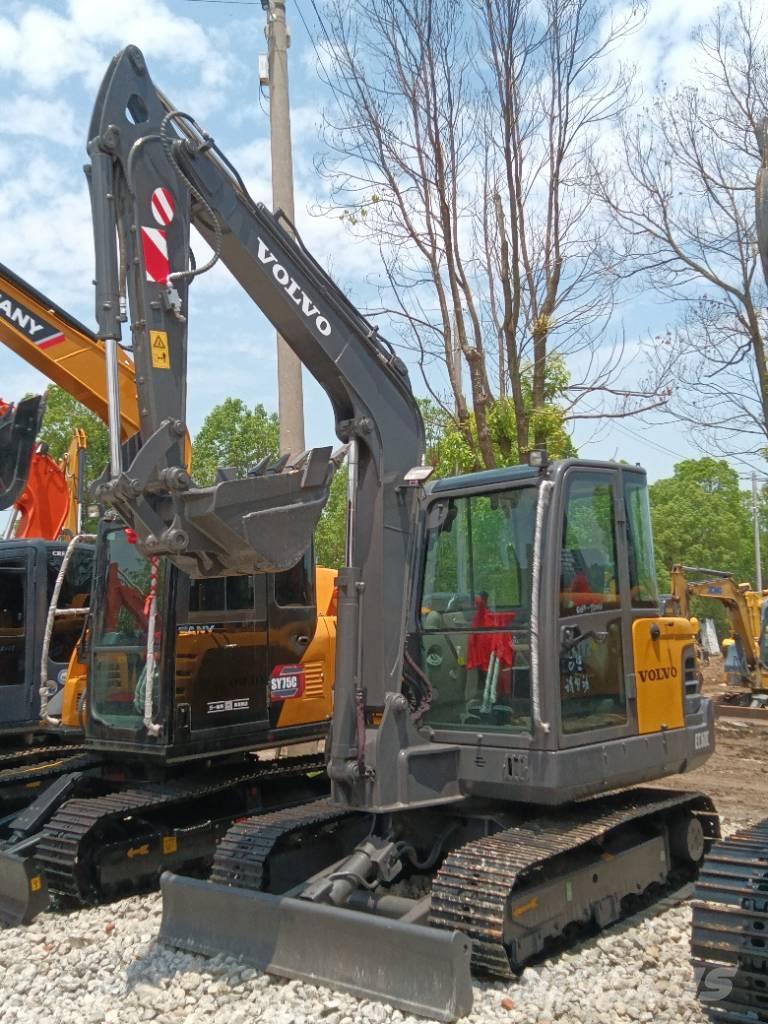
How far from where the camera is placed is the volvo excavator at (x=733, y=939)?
14.4 feet

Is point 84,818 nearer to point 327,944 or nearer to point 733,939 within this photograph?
point 327,944

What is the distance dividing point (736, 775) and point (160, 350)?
848 cm

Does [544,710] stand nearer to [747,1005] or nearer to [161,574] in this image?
[747,1005]

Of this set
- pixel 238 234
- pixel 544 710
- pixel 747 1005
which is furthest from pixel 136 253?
pixel 747 1005

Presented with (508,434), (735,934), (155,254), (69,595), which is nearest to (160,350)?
(155,254)

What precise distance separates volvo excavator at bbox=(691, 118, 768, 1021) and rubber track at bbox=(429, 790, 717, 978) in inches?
36.7

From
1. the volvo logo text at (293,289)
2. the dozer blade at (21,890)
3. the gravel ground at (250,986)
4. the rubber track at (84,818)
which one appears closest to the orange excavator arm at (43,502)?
the rubber track at (84,818)

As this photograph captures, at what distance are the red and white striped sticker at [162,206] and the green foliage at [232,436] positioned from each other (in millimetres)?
29715

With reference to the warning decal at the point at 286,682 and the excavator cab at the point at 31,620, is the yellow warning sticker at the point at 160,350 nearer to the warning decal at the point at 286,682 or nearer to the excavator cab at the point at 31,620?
the warning decal at the point at 286,682

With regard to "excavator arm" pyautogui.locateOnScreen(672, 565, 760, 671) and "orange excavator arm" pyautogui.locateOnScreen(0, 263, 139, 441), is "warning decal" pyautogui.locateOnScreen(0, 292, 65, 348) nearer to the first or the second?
"orange excavator arm" pyautogui.locateOnScreen(0, 263, 139, 441)

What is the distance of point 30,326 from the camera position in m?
8.75

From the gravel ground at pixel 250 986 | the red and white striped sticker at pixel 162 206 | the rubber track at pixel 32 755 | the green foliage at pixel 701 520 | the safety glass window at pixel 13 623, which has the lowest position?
the gravel ground at pixel 250 986

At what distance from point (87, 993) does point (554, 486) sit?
3.60m

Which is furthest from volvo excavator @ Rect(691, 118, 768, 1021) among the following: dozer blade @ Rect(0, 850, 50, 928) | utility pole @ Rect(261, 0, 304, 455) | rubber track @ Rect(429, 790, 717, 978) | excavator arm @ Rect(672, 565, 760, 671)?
excavator arm @ Rect(672, 565, 760, 671)
